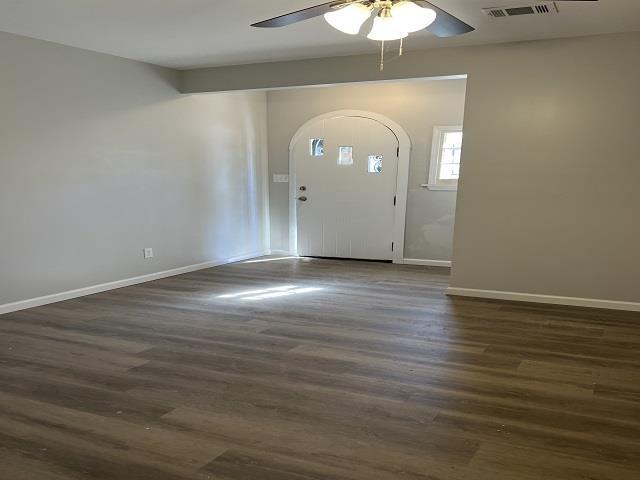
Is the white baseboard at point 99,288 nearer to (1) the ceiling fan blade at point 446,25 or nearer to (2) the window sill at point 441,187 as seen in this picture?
(2) the window sill at point 441,187

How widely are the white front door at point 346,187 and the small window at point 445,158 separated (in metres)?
0.50

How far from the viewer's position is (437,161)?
20.1 feet

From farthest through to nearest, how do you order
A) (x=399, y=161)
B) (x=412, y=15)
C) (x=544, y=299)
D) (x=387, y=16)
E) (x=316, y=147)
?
1. (x=316, y=147)
2. (x=399, y=161)
3. (x=544, y=299)
4. (x=387, y=16)
5. (x=412, y=15)

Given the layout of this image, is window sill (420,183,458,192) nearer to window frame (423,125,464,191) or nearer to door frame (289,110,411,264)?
window frame (423,125,464,191)

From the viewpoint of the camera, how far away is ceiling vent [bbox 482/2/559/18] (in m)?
3.18

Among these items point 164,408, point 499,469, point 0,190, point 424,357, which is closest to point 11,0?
point 0,190

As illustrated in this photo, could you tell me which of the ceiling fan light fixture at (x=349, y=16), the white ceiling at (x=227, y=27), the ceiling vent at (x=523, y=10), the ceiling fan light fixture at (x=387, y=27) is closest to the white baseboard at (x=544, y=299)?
the white ceiling at (x=227, y=27)

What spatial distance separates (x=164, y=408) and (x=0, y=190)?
2.63 meters

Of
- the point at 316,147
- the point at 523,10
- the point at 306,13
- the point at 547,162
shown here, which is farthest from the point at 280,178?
the point at 306,13

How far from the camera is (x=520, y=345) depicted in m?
3.29

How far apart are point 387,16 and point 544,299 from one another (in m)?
3.01

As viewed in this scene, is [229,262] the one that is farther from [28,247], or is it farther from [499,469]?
[499,469]

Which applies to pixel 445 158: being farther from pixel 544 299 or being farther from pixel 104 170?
pixel 104 170

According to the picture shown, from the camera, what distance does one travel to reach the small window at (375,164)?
638 cm
